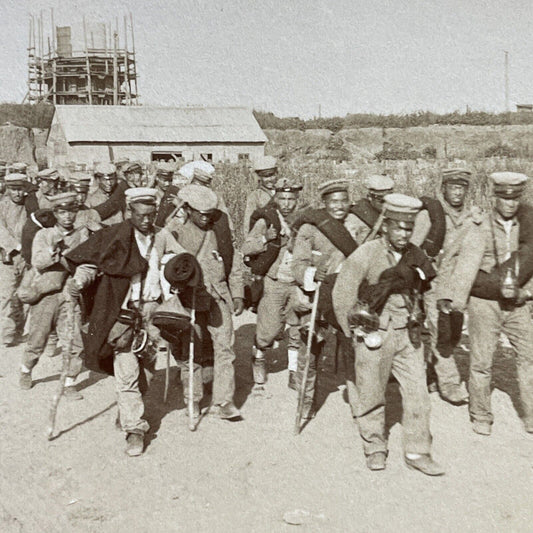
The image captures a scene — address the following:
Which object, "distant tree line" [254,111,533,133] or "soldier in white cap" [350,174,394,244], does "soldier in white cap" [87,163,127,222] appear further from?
"distant tree line" [254,111,533,133]

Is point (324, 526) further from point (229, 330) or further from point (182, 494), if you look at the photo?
point (229, 330)

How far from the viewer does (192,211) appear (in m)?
6.73

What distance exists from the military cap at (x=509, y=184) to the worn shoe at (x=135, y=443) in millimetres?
3711

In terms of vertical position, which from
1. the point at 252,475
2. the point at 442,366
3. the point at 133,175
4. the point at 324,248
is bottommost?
the point at 252,475

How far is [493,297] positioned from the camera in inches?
242

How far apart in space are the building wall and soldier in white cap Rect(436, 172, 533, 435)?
28871mm

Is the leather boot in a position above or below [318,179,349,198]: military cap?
below

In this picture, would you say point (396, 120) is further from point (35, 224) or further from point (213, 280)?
point (213, 280)

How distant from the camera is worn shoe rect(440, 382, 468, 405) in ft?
23.0

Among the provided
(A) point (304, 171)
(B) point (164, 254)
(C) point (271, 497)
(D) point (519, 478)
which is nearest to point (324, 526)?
(C) point (271, 497)

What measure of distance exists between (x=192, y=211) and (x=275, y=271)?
1361mm

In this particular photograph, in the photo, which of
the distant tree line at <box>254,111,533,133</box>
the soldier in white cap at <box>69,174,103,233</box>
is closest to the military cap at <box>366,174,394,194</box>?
the soldier in white cap at <box>69,174,103,233</box>

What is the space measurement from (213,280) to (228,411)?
125 cm

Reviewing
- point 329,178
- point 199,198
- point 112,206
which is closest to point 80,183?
point 112,206
